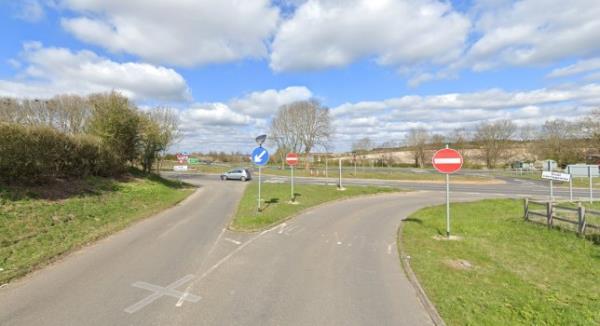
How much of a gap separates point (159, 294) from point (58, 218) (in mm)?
7185

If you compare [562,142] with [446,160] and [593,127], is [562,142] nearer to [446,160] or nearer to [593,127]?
[593,127]

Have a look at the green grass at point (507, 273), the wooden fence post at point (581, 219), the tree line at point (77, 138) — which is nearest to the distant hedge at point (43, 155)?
the tree line at point (77, 138)

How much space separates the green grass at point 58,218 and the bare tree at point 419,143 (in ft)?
192

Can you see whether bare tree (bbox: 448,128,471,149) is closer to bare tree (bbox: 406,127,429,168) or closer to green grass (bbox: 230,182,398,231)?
bare tree (bbox: 406,127,429,168)

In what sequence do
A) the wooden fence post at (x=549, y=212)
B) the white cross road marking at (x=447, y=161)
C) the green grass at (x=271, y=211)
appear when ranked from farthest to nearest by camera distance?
the wooden fence post at (x=549, y=212) → the green grass at (x=271, y=211) → the white cross road marking at (x=447, y=161)

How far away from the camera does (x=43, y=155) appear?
12633mm

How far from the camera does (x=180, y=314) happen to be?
4.12 metres

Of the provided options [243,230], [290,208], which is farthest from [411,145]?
[243,230]

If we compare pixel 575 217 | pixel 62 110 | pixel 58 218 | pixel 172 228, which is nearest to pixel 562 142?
pixel 575 217

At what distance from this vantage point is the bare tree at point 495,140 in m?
59.1

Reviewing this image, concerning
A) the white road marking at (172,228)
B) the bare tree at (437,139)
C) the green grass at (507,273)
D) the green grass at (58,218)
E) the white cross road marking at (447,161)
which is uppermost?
the bare tree at (437,139)

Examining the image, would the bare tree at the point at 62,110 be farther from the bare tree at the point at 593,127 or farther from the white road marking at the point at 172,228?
the bare tree at the point at 593,127

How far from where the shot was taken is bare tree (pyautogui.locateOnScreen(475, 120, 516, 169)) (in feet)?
194

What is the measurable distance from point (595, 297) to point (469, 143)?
64520 millimetres
